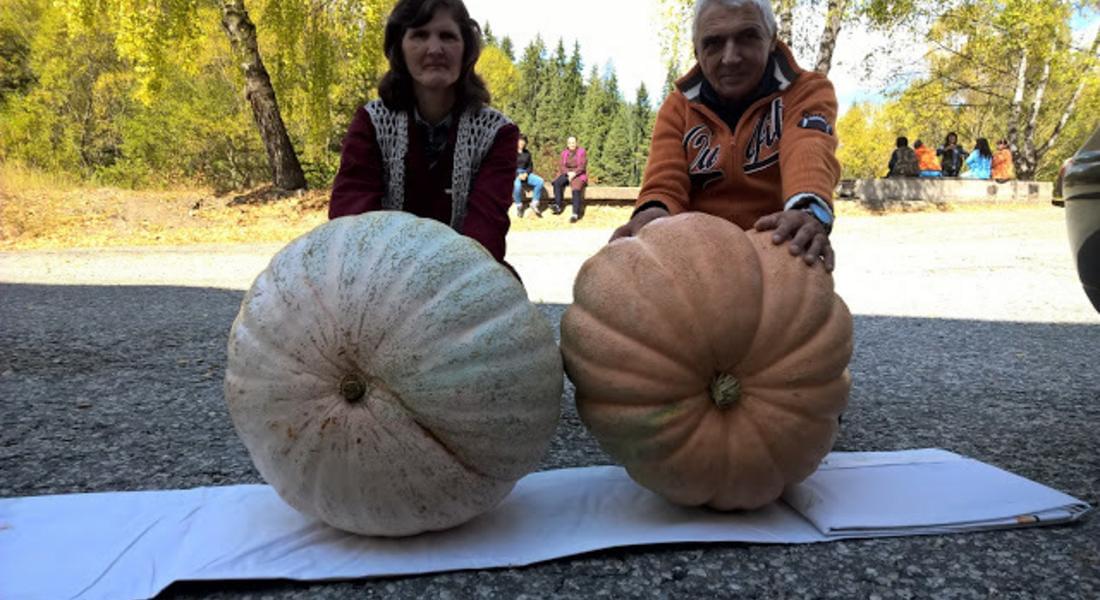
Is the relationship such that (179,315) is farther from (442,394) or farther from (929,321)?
(929,321)

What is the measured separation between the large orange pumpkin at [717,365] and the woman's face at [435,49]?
131 centimetres

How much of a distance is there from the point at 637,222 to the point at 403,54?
46.4 inches

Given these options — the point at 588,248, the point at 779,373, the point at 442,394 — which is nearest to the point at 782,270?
the point at 779,373

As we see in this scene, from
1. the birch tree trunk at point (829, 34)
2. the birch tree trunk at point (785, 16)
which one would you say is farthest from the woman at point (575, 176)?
the birch tree trunk at point (829, 34)

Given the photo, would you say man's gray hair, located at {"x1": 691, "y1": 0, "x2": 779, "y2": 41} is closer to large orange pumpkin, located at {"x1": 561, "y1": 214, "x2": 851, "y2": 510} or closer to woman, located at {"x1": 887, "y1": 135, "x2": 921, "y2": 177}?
large orange pumpkin, located at {"x1": 561, "y1": 214, "x2": 851, "y2": 510}

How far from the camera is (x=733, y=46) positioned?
253 cm

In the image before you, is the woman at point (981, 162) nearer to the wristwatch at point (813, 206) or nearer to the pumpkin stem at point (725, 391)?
the wristwatch at point (813, 206)

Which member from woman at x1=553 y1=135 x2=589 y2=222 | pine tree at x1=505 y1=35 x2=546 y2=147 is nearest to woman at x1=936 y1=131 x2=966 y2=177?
woman at x1=553 y1=135 x2=589 y2=222

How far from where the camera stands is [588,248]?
11047mm

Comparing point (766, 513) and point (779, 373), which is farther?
point (766, 513)

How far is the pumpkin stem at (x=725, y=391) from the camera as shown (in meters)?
1.91

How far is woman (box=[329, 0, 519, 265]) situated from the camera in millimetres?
2895

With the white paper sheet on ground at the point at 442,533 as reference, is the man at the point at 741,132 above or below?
above

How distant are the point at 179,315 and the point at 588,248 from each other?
6.28m
